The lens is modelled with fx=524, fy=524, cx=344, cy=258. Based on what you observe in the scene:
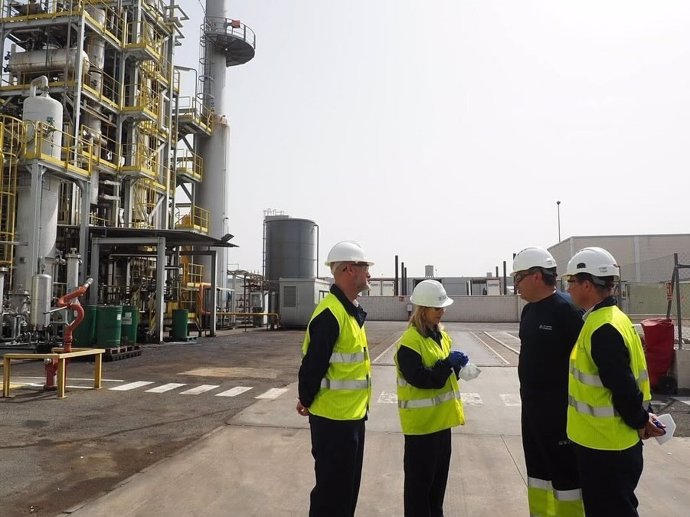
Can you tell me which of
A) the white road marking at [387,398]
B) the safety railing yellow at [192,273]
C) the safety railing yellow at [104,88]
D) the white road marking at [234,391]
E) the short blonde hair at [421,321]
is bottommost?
the white road marking at [234,391]

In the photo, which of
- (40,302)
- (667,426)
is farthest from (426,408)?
(40,302)

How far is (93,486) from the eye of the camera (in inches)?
185

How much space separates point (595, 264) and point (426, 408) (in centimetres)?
144

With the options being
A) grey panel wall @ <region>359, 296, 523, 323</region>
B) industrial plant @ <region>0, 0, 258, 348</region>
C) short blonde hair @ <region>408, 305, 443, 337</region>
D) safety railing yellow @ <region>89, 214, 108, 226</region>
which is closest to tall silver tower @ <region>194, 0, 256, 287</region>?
industrial plant @ <region>0, 0, 258, 348</region>

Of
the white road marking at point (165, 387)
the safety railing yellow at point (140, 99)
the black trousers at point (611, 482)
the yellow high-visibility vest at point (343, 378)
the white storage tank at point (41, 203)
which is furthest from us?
the safety railing yellow at point (140, 99)

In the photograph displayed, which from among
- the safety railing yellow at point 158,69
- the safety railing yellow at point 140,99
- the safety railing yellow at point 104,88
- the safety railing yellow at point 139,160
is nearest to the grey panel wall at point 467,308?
the safety railing yellow at point 139,160

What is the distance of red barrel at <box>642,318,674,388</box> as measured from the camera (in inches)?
373

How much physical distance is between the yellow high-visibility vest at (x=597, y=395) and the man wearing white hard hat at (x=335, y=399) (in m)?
1.27

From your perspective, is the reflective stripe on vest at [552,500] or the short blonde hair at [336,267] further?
the short blonde hair at [336,267]

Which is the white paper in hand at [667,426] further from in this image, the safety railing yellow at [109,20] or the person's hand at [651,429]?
the safety railing yellow at [109,20]

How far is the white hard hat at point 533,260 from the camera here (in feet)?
12.0

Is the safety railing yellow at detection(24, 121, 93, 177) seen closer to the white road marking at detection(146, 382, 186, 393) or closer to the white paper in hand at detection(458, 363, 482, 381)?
the white road marking at detection(146, 382, 186, 393)

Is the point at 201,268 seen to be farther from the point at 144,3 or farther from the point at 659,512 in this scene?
the point at 659,512

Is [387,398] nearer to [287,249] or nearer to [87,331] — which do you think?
[87,331]
